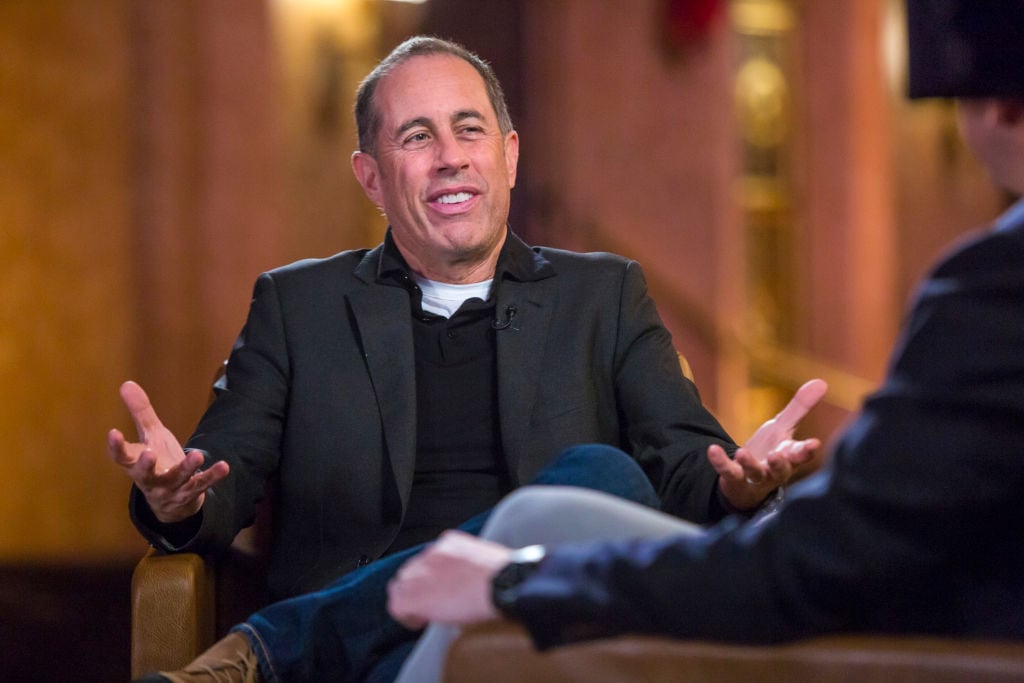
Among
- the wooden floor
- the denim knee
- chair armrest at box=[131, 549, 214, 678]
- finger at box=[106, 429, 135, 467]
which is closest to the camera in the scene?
the denim knee

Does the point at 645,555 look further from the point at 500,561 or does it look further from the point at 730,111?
the point at 730,111

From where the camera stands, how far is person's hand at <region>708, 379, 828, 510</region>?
54.2 inches

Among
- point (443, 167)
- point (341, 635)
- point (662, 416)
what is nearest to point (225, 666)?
point (341, 635)

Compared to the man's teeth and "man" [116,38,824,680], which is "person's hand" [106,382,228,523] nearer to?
"man" [116,38,824,680]

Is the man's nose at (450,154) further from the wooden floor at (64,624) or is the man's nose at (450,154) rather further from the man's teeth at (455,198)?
the wooden floor at (64,624)

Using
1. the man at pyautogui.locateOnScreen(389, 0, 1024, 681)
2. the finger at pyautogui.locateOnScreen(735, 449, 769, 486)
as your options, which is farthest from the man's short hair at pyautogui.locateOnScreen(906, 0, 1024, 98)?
the finger at pyautogui.locateOnScreen(735, 449, 769, 486)

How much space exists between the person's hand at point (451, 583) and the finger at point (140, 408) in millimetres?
603

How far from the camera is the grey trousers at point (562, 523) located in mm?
973

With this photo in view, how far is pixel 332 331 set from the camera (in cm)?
187

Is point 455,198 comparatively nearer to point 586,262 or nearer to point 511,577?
point 586,262

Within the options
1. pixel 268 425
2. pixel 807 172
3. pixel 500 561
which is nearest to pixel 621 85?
pixel 807 172

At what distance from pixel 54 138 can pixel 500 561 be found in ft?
11.8

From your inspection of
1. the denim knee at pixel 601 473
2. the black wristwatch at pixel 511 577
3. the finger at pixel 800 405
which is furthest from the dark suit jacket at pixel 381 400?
the black wristwatch at pixel 511 577

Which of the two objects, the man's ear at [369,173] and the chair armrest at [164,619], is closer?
the chair armrest at [164,619]
